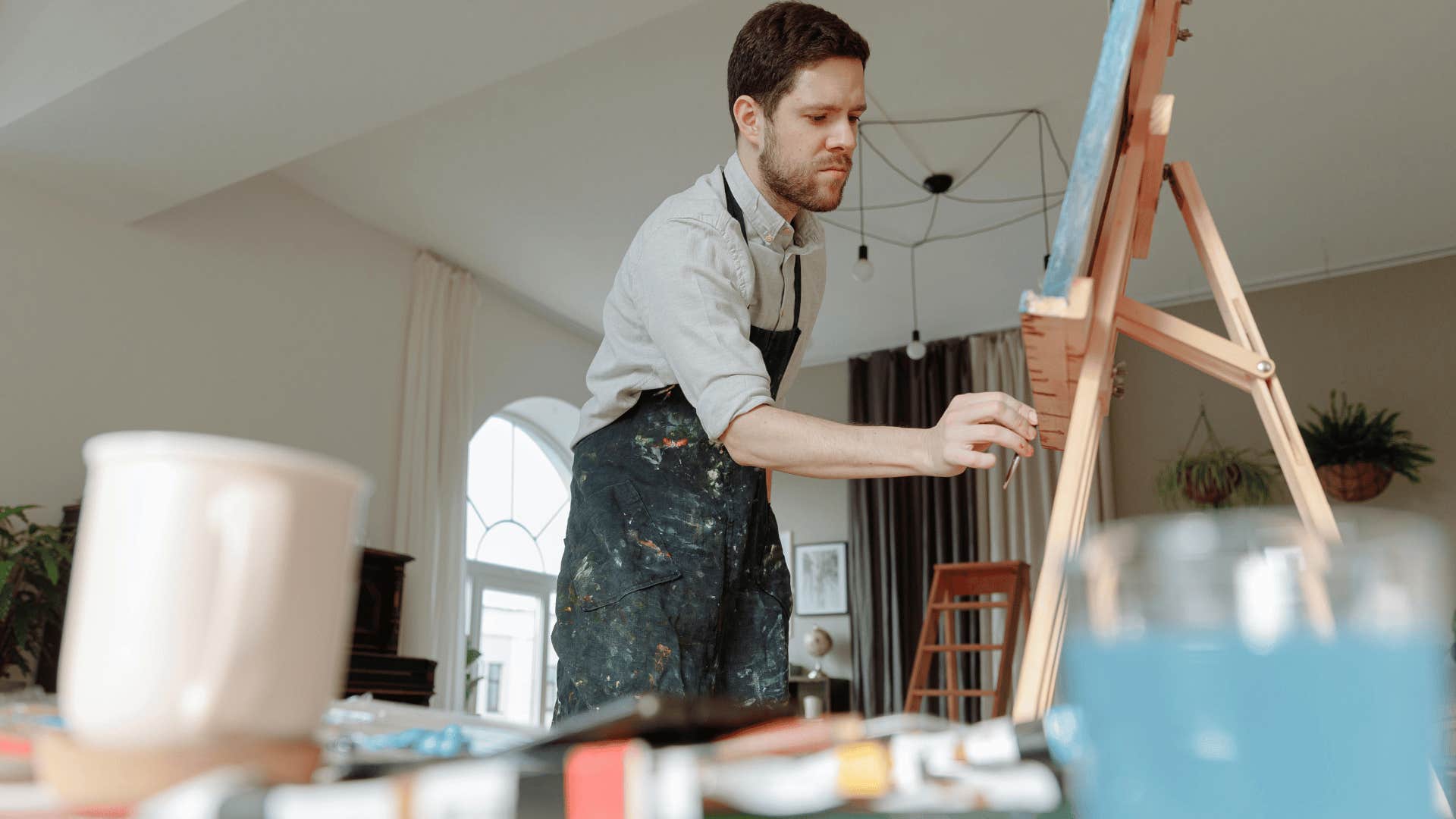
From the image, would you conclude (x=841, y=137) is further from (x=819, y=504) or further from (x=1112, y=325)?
(x=819, y=504)

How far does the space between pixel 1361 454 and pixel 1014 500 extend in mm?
2075

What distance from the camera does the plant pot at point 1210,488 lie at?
6168 millimetres

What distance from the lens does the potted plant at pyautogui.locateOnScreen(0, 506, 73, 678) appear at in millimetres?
3512

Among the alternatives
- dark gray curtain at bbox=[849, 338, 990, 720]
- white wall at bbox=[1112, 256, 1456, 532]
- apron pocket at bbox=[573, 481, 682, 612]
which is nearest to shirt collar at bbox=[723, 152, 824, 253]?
apron pocket at bbox=[573, 481, 682, 612]

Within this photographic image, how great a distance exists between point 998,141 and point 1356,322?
9.73 ft

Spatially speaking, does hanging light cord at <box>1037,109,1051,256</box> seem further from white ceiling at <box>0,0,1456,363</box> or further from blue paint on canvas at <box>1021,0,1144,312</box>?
blue paint on canvas at <box>1021,0,1144,312</box>

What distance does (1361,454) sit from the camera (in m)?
5.86

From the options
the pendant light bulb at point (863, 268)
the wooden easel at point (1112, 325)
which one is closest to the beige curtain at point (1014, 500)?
the pendant light bulb at point (863, 268)

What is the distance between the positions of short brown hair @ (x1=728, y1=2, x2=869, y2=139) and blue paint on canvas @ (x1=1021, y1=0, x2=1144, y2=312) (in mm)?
715

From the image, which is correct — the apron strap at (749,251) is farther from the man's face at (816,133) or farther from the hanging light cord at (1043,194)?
the hanging light cord at (1043,194)

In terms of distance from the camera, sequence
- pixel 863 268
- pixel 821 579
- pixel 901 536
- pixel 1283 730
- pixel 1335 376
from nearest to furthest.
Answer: pixel 1283 730 < pixel 863 268 < pixel 1335 376 < pixel 901 536 < pixel 821 579

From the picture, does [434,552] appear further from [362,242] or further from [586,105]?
[586,105]

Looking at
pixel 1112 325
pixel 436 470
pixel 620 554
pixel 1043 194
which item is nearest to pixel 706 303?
pixel 620 554

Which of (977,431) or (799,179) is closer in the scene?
(977,431)
